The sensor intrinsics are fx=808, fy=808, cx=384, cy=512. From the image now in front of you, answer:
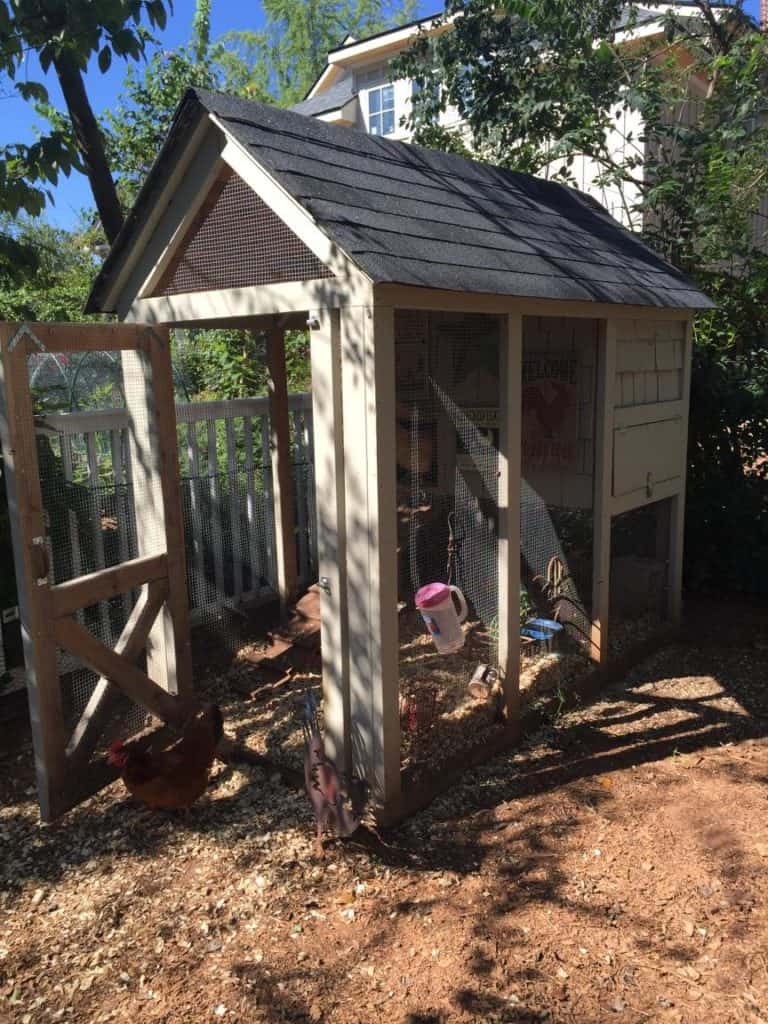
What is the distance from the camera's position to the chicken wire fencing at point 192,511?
428 cm

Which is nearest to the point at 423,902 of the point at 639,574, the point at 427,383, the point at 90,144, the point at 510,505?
the point at 510,505

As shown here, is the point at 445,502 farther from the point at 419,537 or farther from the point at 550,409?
the point at 550,409

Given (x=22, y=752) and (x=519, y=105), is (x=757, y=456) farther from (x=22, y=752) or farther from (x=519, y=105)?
(x=22, y=752)

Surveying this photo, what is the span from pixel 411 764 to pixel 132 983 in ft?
4.77

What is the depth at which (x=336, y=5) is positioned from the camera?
35594mm

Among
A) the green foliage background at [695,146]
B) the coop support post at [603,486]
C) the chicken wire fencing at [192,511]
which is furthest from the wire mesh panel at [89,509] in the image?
the green foliage background at [695,146]

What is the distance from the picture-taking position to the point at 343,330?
10.6 ft

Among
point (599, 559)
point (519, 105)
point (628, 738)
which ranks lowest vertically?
point (628, 738)

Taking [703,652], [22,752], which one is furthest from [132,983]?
[703,652]

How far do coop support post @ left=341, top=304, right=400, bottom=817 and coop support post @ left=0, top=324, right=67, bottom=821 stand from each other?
4.15 feet

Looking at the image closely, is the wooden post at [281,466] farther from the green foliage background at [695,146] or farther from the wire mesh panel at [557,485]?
the green foliage background at [695,146]

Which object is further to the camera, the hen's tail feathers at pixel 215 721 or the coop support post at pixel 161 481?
the coop support post at pixel 161 481

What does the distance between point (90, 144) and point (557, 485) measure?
4.67m

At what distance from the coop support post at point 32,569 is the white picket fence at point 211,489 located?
0.98m
